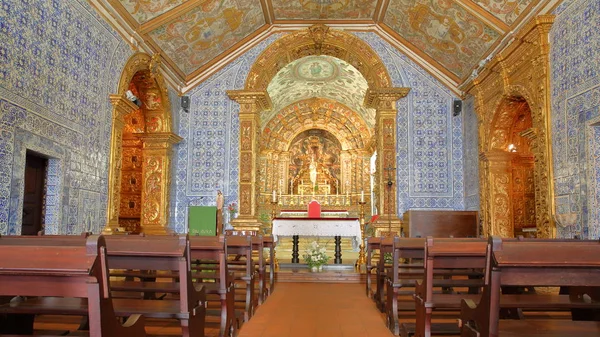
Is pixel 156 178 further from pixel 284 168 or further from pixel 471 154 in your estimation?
pixel 284 168

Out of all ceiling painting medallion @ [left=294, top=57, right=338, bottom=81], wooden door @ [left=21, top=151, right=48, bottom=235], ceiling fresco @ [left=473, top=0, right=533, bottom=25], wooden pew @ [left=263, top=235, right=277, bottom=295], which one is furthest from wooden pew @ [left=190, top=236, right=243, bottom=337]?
ceiling painting medallion @ [left=294, top=57, right=338, bottom=81]

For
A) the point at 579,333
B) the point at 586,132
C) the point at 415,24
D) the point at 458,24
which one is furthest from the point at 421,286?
the point at 415,24

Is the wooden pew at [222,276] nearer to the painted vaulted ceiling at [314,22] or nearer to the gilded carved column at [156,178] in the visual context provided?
the painted vaulted ceiling at [314,22]

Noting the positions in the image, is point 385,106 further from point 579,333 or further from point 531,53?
point 579,333

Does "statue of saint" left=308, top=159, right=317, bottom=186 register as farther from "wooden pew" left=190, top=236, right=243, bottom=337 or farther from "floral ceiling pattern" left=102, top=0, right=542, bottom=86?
"wooden pew" left=190, top=236, right=243, bottom=337

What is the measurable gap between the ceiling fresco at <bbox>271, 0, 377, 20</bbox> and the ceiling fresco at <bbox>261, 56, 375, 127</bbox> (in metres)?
2.90

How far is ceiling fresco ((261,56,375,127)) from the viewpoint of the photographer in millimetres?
18141

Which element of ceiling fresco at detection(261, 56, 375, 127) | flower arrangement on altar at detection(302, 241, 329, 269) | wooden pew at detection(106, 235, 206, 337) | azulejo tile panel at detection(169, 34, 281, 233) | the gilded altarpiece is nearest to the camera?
wooden pew at detection(106, 235, 206, 337)

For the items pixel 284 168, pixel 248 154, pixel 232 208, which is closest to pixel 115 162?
pixel 232 208

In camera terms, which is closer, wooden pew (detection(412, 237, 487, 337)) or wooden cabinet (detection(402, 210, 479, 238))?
wooden pew (detection(412, 237, 487, 337))

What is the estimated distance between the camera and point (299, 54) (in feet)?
50.5

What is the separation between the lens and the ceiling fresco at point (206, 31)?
12.3 metres

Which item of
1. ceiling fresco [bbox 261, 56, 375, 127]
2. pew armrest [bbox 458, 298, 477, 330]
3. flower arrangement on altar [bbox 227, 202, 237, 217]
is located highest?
ceiling fresco [bbox 261, 56, 375, 127]

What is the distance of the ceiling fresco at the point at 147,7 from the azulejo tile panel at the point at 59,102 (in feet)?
2.22
